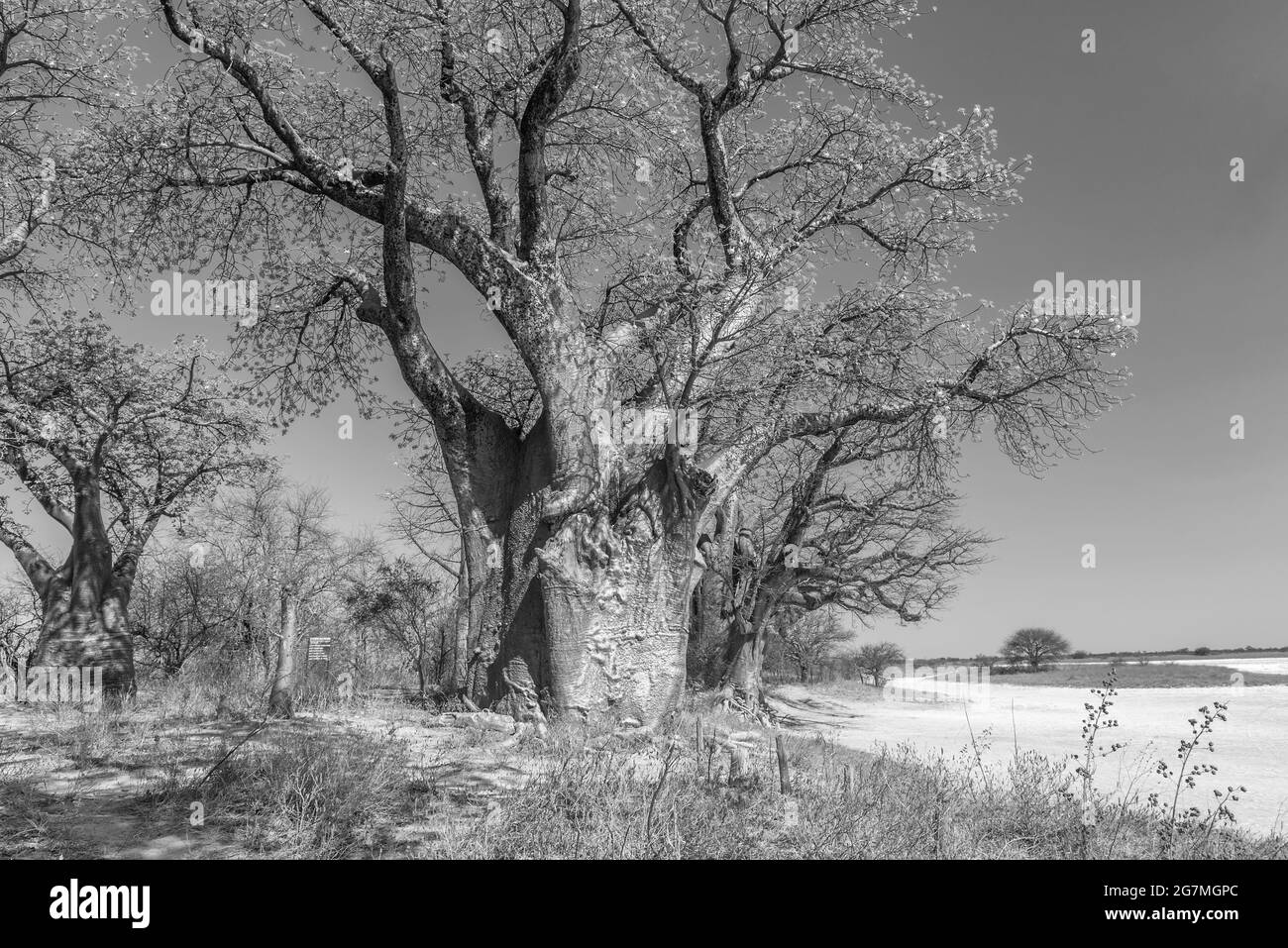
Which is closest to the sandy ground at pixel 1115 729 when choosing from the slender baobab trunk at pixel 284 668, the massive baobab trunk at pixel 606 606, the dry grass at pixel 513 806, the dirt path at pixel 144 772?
the dry grass at pixel 513 806

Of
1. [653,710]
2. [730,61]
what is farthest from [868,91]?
[653,710]

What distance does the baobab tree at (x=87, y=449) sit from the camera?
39.7 feet

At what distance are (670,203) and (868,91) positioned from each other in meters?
3.60

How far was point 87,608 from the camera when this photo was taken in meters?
12.4

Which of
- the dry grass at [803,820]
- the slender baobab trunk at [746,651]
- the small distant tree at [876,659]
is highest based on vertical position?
the dry grass at [803,820]

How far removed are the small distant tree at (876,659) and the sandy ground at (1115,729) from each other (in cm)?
1124

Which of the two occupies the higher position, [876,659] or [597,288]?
[597,288]

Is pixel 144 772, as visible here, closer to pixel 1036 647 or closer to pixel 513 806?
pixel 513 806

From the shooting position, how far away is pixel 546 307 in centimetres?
926

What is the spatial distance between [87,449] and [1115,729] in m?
20.1

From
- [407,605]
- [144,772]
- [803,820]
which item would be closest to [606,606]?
[803,820]

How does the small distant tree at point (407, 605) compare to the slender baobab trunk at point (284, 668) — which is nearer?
the slender baobab trunk at point (284, 668)

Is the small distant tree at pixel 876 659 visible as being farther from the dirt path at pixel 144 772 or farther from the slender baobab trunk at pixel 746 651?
the dirt path at pixel 144 772
